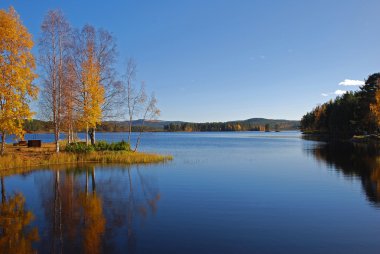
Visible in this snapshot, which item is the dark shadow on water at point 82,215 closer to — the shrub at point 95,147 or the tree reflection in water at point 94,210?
the tree reflection in water at point 94,210

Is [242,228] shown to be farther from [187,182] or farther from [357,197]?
[187,182]

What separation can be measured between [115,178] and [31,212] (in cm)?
1048

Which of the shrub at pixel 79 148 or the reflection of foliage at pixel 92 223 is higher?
the shrub at pixel 79 148

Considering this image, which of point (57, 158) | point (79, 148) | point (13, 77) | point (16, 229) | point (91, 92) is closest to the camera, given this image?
point (16, 229)

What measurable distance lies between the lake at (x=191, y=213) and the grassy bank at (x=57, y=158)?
4763 mm

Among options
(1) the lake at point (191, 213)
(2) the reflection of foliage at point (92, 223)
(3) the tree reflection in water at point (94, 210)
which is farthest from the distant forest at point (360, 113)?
(2) the reflection of foliage at point (92, 223)

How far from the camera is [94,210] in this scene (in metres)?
15.5

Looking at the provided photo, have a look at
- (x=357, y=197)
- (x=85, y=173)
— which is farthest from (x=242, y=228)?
(x=85, y=173)

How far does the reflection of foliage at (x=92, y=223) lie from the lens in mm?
10922

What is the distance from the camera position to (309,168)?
106 ft

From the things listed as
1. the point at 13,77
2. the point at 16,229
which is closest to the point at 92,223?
the point at 16,229

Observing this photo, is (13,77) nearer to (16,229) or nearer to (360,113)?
(16,229)

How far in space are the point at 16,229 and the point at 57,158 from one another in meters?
22.4

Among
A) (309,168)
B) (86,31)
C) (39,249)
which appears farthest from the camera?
(86,31)
